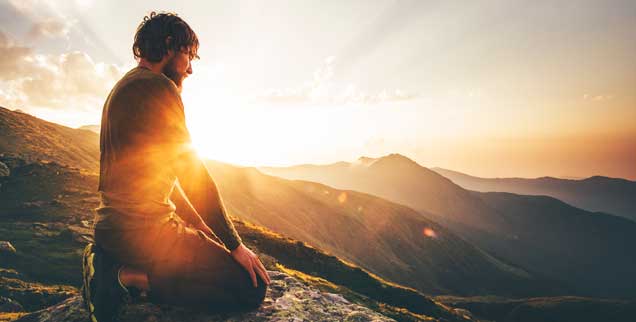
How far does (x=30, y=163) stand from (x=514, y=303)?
528ft

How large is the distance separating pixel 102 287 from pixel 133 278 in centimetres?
33

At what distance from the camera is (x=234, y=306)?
4539 mm

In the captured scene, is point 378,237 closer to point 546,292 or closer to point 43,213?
point 546,292

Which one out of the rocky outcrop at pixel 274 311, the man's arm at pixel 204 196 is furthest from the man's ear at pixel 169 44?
the rocky outcrop at pixel 274 311

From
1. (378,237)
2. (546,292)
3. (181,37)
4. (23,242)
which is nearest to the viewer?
(181,37)

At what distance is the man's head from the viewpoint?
151 inches

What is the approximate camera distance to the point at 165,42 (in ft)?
12.6

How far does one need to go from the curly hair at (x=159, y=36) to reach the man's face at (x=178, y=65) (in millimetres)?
84

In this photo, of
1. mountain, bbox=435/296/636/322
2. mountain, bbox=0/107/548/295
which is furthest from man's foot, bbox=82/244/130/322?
mountain, bbox=435/296/636/322

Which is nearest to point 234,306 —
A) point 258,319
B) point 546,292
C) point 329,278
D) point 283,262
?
point 258,319

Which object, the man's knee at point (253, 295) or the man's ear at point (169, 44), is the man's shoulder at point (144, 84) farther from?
the man's knee at point (253, 295)

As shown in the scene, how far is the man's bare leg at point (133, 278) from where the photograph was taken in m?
3.79

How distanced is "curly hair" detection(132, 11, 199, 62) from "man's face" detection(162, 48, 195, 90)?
84 mm

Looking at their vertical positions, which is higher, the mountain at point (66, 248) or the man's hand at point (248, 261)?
the man's hand at point (248, 261)
